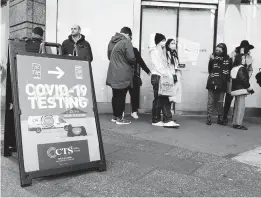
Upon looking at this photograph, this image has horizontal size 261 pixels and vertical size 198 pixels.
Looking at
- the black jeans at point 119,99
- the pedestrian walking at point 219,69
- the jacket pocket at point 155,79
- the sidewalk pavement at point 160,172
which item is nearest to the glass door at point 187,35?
the pedestrian walking at point 219,69

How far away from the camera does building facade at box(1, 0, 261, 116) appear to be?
26.5ft

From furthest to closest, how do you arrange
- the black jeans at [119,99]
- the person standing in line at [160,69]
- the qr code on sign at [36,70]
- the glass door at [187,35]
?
the glass door at [187,35], the black jeans at [119,99], the person standing in line at [160,69], the qr code on sign at [36,70]

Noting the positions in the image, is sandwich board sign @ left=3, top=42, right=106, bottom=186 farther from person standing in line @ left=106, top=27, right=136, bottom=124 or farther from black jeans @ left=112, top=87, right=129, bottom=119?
black jeans @ left=112, top=87, right=129, bottom=119

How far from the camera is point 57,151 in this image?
3.65 m

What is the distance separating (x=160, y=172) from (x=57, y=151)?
4.05 feet

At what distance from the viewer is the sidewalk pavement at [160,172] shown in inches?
134

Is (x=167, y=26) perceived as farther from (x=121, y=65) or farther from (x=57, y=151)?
(x=57, y=151)

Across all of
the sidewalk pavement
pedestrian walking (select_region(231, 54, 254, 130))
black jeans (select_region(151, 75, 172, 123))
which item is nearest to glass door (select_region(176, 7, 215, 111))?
pedestrian walking (select_region(231, 54, 254, 130))

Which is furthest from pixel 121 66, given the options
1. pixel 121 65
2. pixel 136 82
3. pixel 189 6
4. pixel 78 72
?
pixel 189 6

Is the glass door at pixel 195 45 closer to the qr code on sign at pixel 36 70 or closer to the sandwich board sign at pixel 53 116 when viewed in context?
the sandwich board sign at pixel 53 116

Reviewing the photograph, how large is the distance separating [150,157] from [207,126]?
2808 millimetres

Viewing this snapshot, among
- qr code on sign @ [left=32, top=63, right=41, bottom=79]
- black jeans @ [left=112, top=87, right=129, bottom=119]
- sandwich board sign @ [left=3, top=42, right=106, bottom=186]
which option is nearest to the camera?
sandwich board sign @ [left=3, top=42, right=106, bottom=186]

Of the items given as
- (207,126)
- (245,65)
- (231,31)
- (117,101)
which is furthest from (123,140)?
(231,31)

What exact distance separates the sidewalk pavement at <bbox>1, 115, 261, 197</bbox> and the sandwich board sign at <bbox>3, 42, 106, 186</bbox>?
20 cm
